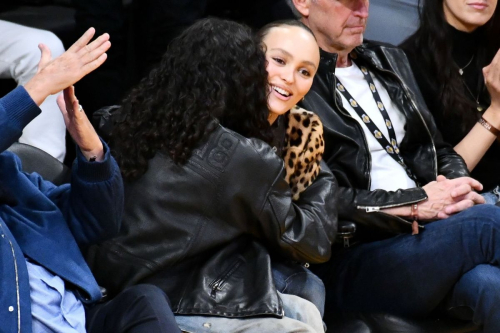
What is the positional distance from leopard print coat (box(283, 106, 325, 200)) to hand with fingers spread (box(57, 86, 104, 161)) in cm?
73

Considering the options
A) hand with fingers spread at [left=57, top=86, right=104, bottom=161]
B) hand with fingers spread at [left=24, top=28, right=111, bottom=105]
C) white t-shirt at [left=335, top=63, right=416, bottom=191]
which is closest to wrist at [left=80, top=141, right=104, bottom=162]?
hand with fingers spread at [left=57, top=86, right=104, bottom=161]

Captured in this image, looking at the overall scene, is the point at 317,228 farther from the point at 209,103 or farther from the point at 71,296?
the point at 71,296

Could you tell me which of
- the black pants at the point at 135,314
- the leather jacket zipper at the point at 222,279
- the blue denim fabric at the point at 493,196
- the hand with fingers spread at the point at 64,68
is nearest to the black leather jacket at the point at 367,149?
the blue denim fabric at the point at 493,196

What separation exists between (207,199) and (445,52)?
1.56 metres

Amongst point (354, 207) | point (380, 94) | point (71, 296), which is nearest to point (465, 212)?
point (354, 207)

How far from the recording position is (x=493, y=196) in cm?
342

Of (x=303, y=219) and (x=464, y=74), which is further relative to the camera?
(x=464, y=74)

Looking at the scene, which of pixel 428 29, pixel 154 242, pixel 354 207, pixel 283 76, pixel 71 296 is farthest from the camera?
pixel 428 29

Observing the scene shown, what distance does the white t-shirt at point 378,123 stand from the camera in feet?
10.4

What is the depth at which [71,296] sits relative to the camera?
7.13 feet

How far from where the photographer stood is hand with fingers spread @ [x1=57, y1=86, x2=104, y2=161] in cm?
211

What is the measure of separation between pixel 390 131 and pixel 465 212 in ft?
1.48

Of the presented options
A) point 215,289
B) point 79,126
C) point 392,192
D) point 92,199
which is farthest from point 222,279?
point 392,192

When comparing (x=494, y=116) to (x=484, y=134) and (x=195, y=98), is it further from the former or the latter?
(x=195, y=98)
